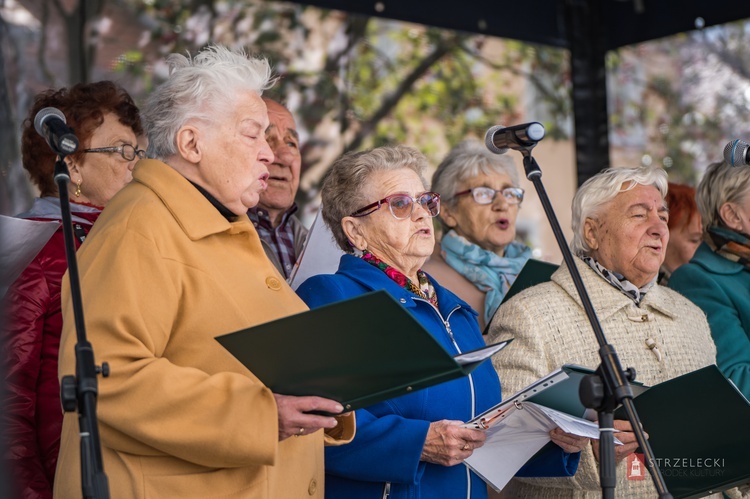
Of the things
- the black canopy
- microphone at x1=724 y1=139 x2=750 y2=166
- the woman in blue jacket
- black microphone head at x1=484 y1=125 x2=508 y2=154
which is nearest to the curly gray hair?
the woman in blue jacket

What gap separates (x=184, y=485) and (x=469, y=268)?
2.33 metres

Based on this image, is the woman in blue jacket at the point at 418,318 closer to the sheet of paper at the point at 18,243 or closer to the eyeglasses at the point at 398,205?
the eyeglasses at the point at 398,205

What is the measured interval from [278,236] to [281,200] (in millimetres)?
158

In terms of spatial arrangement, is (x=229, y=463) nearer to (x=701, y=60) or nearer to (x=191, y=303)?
(x=191, y=303)

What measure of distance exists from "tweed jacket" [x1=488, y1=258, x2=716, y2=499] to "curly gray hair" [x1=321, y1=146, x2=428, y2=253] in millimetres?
618

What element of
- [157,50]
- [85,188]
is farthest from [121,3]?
[85,188]

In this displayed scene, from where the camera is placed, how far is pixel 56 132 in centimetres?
252

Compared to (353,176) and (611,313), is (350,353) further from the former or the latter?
(611,313)

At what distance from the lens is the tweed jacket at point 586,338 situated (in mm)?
3682

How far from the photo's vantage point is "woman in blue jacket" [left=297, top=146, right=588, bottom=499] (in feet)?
10.2

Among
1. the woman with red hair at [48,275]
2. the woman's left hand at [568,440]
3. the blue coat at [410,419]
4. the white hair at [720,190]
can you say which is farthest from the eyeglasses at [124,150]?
the white hair at [720,190]

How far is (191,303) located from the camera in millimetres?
2648

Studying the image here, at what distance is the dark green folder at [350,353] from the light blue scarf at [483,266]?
203cm

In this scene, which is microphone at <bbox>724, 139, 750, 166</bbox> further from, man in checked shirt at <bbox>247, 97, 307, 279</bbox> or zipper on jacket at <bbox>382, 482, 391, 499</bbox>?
man in checked shirt at <bbox>247, 97, 307, 279</bbox>
